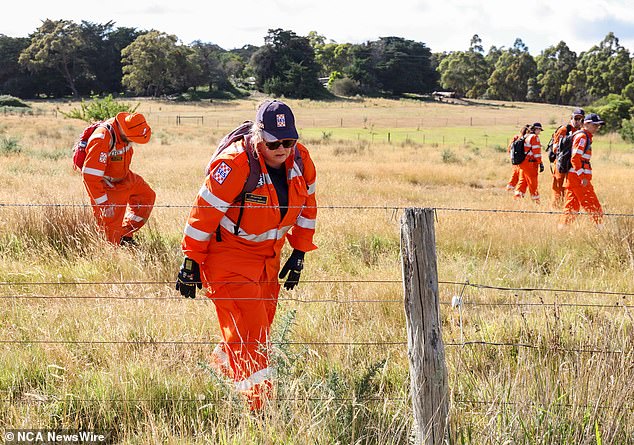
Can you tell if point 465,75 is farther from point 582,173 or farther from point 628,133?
point 582,173

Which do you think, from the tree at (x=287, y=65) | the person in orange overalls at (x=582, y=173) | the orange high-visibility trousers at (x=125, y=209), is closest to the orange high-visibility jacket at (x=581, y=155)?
the person in orange overalls at (x=582, y=173)

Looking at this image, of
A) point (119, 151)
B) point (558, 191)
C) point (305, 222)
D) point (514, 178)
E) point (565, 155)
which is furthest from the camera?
point (514, 178)

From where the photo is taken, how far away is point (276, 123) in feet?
11.6

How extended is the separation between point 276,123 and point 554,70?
331ft

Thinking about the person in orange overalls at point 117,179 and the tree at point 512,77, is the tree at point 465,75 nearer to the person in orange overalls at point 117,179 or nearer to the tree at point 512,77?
the tree at point 512,77

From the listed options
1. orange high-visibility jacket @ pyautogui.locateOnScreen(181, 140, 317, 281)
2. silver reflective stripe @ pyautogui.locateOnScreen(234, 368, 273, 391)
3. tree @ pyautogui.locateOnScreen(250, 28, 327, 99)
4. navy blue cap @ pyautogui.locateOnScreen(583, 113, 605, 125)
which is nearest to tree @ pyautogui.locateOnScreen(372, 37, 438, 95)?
tree @ pyautogui.locateOnScreen(250, 28, 327, 99)

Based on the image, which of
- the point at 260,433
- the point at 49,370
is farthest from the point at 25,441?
the point at 260,433

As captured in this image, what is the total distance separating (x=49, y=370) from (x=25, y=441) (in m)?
0.66

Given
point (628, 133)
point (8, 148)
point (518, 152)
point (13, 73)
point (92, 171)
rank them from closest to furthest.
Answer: point (92, 171)
point (518, 152)
point (8, 148)
point (628, 133)
point (13, 73)

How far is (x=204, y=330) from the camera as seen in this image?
441 centimetres

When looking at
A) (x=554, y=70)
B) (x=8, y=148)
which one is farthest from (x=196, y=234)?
(x=554, y=70)

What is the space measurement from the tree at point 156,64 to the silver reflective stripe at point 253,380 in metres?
74.6

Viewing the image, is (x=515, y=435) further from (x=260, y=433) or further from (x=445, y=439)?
(x=260, y=433)

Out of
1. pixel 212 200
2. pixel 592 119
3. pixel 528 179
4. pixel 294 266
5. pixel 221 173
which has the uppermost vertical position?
pixel 592 119
